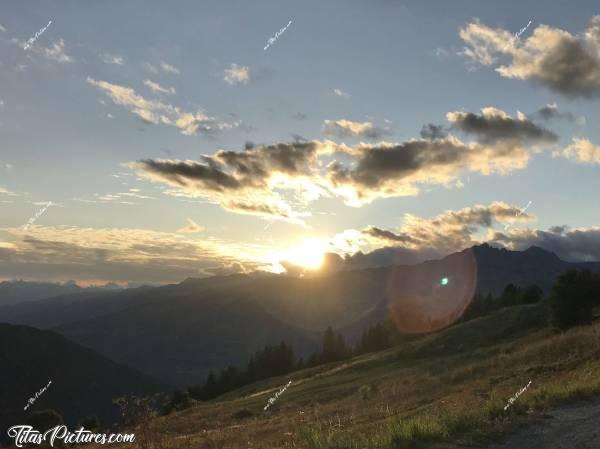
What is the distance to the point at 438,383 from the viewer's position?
110 ft

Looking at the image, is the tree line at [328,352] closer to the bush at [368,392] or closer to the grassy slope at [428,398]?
the grassy slope at [428,398]

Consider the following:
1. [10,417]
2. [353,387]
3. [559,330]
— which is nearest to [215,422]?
[353,387]

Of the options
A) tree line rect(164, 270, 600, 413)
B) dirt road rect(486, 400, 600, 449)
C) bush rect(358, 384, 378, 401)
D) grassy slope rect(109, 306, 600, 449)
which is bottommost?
tree line rect(164, 270, 600, 413)

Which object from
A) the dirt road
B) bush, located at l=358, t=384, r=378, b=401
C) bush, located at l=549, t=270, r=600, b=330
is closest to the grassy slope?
bush, located at l=358, t=384, r=378, b=401

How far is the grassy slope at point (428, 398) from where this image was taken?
38.7ft

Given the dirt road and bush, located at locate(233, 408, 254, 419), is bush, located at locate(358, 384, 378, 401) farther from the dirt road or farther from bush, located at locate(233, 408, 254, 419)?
the dirt road

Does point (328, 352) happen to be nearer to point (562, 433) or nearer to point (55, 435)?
point (55, 435)

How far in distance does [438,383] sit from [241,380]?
93.2m

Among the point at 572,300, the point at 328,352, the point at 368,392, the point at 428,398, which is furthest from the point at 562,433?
the point at 328,352

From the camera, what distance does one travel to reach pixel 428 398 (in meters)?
27.4

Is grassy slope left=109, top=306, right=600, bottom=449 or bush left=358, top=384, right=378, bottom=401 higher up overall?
grassy slope left=109, top=306, right=600, bottom=449

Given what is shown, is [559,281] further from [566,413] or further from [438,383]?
[566,413]

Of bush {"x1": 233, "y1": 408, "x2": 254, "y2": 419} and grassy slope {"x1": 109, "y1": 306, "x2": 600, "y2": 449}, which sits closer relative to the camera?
grassy slope {"x1": 109, "y1": 306, "x2": 600, "y2": 449}

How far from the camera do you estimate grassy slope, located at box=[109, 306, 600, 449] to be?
1179 cm
